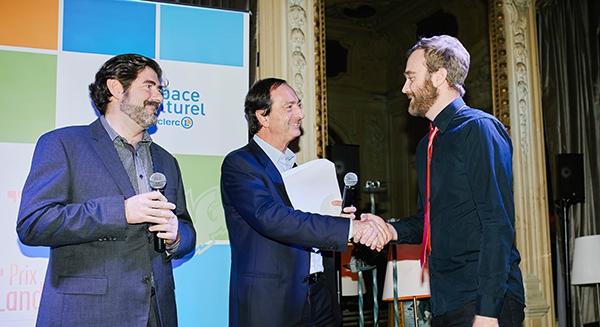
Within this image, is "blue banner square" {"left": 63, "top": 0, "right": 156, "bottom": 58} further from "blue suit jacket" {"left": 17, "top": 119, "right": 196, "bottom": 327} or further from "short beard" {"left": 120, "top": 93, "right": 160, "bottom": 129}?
"blue suit jacket" {"left": 17, "top": 119, "right": 196, "bottom": 327}

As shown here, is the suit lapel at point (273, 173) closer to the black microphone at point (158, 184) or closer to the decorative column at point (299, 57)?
the black microphone at point (158, 184)

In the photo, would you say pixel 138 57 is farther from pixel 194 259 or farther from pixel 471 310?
pixel 471 310

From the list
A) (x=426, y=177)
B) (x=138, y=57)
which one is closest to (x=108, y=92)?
(x=138, y=57)

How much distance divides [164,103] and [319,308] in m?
1.41

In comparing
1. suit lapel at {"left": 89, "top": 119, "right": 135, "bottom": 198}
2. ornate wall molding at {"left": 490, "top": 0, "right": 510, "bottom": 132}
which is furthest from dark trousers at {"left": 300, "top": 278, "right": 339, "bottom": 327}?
ornate wall molding at {"left": 490, "top": 0, "right": 510, "bottom": 132}

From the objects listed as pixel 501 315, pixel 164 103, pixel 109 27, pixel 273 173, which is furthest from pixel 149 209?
pixel 109 27

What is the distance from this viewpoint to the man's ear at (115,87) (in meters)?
2.47

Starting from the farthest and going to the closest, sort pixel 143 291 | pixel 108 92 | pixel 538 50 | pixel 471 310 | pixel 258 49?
1. pixel 538 50
2. pixel 258 49
3. pixel 108 92
4. pixel 143 291
5. pixel 471 310

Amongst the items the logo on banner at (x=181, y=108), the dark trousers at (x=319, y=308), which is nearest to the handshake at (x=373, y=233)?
the dark trousers at (x=319, y=308)

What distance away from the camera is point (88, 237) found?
79.2 inches

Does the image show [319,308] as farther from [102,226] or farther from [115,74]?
[115,74]

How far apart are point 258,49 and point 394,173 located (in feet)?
22.3

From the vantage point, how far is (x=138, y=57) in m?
2.57

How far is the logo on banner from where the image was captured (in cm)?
305
